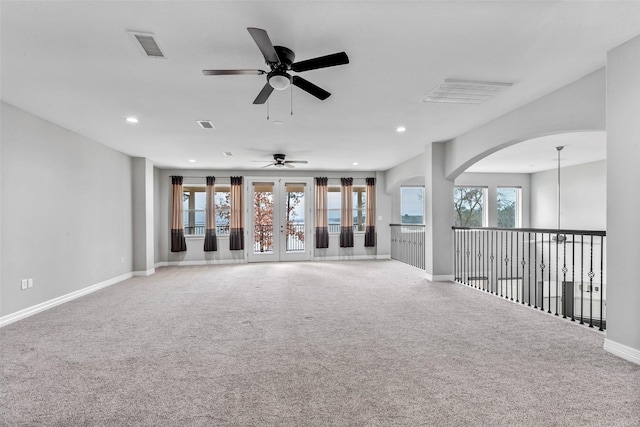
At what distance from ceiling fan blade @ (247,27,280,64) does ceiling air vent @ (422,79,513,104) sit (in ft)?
6.24

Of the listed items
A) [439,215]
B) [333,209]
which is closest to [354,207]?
[333,209]

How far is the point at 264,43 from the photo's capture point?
221 cm

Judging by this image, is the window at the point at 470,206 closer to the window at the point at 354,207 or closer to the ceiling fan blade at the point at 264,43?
the window at the point at 354,207

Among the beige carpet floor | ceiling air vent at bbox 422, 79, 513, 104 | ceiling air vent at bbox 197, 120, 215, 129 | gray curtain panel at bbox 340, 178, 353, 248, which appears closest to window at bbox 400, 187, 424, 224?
gray curtain panel at bbox 340, 178, 353, 248

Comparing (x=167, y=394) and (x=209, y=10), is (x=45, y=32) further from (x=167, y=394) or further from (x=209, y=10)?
(x=167, y=394)

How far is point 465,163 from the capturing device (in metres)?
5.59

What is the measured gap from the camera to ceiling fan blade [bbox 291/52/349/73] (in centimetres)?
235

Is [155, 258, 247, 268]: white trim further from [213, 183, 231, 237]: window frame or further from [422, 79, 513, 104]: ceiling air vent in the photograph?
[422, 79, 513, 104]: ceiling air vent

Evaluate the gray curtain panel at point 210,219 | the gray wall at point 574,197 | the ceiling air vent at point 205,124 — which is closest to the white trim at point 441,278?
the gray wall at point 574,197

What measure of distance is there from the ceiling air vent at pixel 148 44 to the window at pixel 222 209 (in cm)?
659

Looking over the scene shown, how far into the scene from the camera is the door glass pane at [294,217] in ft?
31.0

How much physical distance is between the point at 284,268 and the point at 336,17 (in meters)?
6.48

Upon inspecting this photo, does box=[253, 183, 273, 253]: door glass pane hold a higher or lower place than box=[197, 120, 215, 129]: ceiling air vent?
lower

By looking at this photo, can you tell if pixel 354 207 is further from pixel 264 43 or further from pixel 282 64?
pixel 264 43
